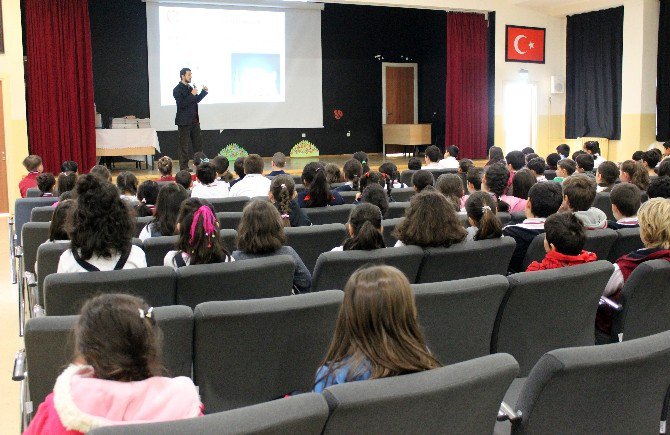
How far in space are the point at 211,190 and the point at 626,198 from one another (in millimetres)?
3640

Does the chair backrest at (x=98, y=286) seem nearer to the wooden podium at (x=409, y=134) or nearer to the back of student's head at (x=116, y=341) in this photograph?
the back of student's head at (x=116, y=341)

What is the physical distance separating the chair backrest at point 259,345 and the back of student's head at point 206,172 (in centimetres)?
385

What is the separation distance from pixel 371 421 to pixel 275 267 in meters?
1.55

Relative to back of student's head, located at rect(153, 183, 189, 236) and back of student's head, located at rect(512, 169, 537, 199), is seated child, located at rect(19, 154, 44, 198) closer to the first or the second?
back of student's head, located at rect(153, 183, 189, 236)

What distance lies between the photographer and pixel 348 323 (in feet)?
6.01

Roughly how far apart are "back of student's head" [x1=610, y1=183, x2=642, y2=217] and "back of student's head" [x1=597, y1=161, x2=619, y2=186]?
6.05ft

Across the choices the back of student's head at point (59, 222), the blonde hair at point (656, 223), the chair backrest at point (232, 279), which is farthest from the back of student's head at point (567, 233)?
the back of student's head at point (59, 222)

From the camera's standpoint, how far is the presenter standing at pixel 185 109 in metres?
9.92

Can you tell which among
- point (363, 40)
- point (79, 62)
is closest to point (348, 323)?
point (79, 62)

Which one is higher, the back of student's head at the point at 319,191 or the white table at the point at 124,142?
the white table at the point at 124,142

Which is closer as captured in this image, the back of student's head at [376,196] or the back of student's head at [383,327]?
the back of student's head at [383,327]

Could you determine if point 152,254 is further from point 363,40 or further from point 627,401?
point 363,40

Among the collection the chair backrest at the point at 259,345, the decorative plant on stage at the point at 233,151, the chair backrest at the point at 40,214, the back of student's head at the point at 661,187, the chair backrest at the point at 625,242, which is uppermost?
the decorative plant on stage at the point at 233,151

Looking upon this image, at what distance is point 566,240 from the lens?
305 cm
